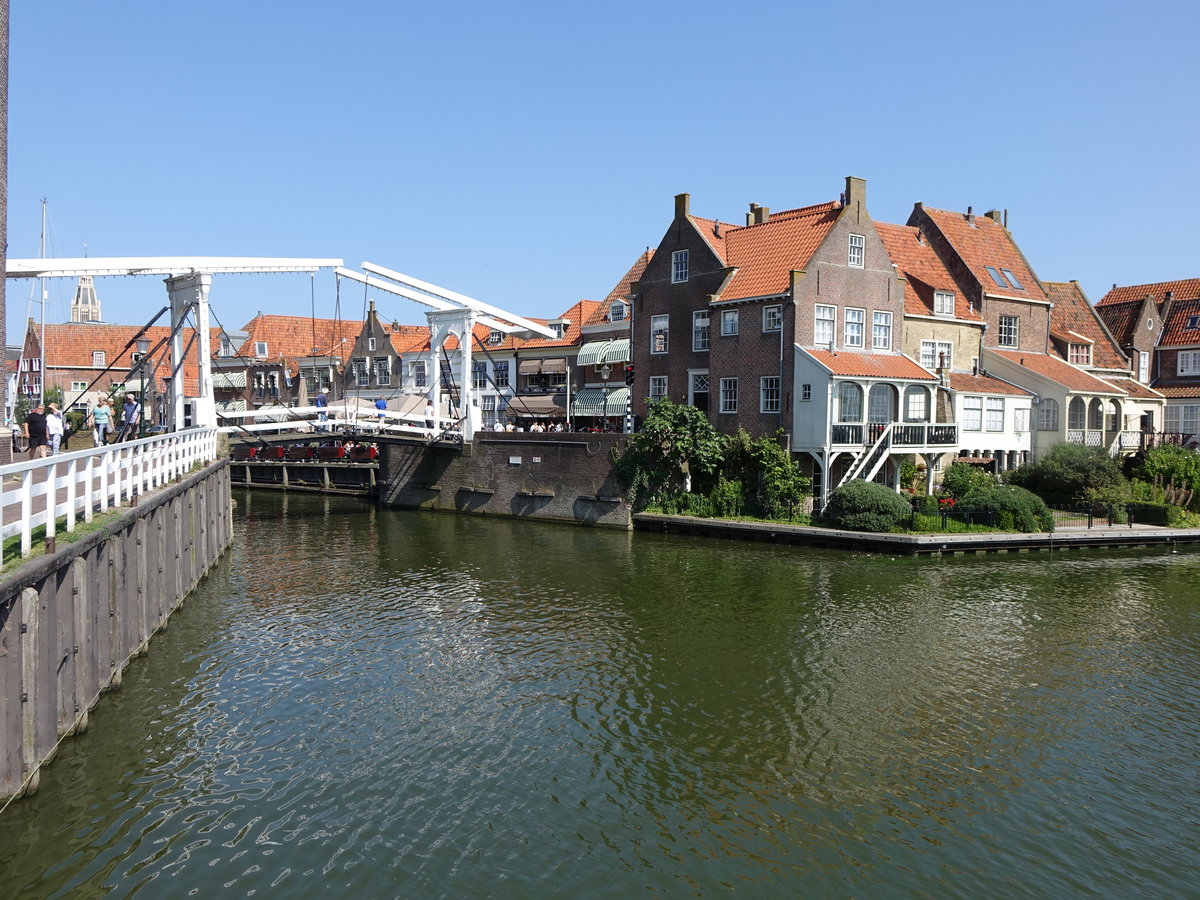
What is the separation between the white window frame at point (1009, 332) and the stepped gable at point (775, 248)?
10.9 metres

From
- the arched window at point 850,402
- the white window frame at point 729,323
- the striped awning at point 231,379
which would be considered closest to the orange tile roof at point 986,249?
the arched window at point 850,402

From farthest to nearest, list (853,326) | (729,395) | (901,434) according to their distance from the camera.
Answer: (729,395) < (853,326) < (901,434)

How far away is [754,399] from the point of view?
36906mm

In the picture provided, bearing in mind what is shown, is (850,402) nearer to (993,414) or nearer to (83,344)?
(993,414)

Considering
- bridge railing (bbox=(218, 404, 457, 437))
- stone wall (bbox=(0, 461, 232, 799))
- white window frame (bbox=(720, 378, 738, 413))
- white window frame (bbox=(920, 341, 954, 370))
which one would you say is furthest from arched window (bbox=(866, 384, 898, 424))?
stone wall (bbox=(0, 461, 232, 799))

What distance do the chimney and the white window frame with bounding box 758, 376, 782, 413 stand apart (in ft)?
24.6

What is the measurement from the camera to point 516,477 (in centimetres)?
4156

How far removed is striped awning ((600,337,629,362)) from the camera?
46.2 metres

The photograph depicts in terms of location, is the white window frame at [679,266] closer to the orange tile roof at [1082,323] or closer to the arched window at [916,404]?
the arched window at [916,404]

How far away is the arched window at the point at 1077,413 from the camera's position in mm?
41125

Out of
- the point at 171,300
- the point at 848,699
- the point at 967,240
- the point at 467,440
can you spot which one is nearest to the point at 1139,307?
the point at 967,240

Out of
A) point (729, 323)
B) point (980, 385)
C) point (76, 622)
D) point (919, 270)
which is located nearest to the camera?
point (76, 622)

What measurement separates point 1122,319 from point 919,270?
653 inches

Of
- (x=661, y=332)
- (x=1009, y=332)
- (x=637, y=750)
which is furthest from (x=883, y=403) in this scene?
(x=637, y=750)
